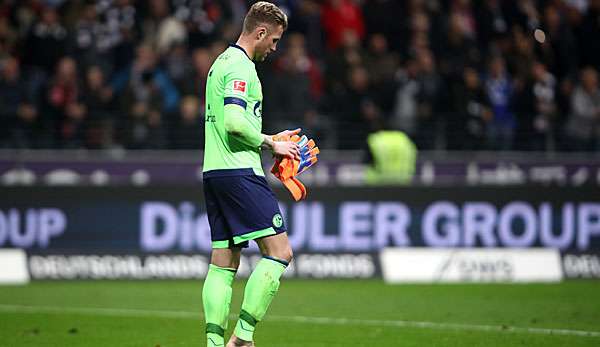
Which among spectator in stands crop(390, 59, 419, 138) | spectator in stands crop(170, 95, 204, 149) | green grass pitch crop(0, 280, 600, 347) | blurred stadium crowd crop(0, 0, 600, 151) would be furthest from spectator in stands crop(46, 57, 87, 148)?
spectator in stands crop(390, 59, 419, 138)

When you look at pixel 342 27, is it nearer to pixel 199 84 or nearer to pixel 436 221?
pixel 199 84

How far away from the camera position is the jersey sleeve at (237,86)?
278 inches

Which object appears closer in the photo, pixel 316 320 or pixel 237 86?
pixel 237 86

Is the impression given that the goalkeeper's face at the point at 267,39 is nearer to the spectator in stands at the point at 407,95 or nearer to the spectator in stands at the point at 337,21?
the spectator in stands at the point at 407,95

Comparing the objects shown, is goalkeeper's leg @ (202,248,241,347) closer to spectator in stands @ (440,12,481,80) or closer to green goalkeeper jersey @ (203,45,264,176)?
green goalkeeper jersey @ (203,45,264,176)

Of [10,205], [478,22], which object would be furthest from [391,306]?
[478,22]

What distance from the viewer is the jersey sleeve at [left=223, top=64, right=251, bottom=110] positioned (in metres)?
7.06

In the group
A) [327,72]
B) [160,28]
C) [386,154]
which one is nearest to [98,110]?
[160,28]

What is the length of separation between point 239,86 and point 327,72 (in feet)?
37.6

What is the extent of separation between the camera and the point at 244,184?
23.6 feet

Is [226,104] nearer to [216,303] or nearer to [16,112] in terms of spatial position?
[216,303]

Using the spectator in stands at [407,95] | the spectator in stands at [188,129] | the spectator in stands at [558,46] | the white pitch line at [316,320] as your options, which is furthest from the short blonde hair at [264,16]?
the spectator in stands at [558,46]

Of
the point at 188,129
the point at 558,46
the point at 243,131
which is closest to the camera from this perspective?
the point at 243,131

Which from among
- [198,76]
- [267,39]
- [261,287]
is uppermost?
[267,39]
